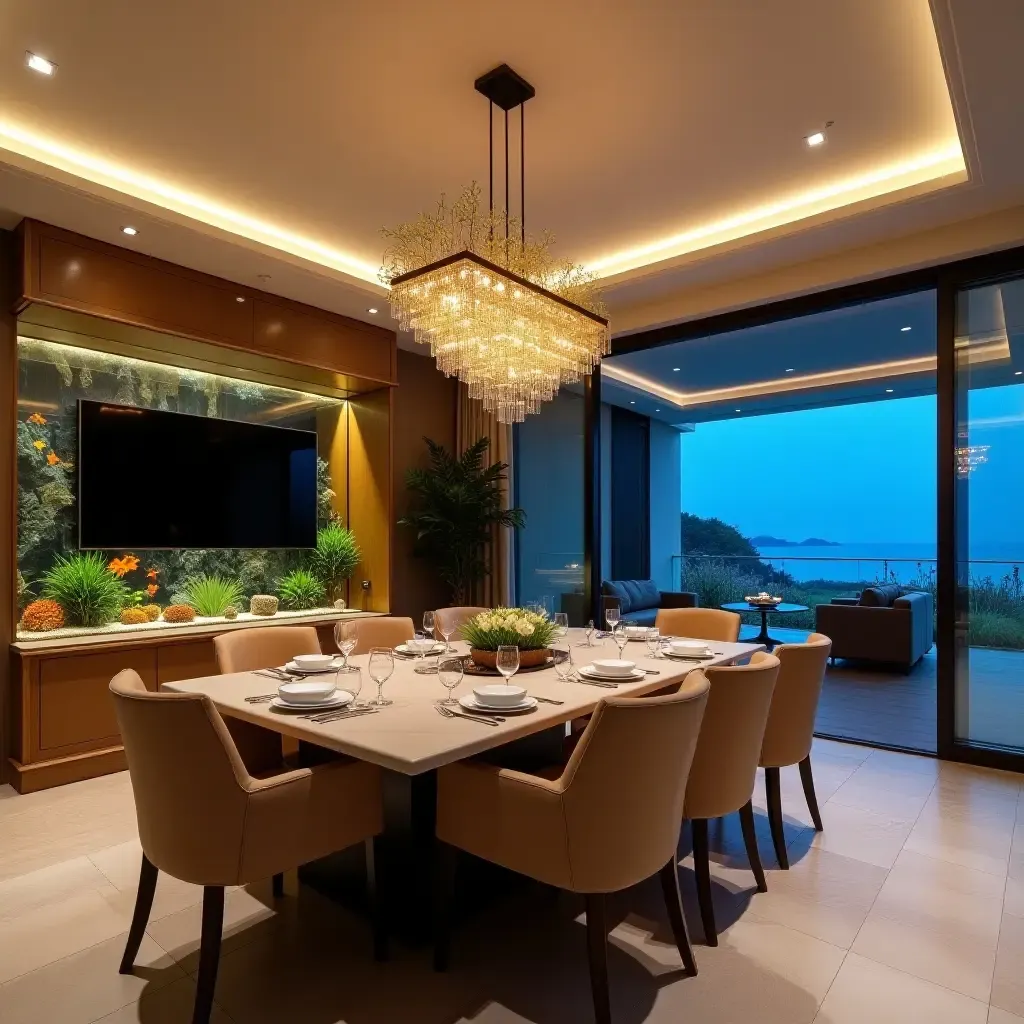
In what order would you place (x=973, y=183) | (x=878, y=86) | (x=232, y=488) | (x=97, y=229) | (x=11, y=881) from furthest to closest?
(x=232, y=488)
(x=97, y=229)
(x=973, y=183)
(x=878, y=86)
(x=11, y=881)

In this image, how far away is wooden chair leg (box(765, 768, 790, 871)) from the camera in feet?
9.02

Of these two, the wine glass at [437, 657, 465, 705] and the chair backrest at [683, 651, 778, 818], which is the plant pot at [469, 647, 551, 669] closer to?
the wine glass at [437, 657, 465, 705]

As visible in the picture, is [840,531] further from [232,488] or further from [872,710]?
[232,488]

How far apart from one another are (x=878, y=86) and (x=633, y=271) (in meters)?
1.86

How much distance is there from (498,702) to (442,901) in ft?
1.91

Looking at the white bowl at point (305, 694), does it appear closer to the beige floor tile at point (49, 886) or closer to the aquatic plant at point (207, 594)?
the beige floor tile at point (49, 886)

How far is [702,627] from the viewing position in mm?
3918

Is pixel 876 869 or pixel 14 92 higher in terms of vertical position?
pixel 14 92

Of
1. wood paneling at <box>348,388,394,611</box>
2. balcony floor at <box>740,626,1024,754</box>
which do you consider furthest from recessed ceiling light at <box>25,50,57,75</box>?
balcony floor at <box>740,626,1024,754</box>

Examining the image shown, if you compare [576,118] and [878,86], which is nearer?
[878,86]

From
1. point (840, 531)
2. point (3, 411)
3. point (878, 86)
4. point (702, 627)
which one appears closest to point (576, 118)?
point (878, 86)

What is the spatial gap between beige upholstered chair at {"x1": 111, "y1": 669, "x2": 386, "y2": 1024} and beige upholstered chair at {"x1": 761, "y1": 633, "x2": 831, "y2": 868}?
5.68 feet

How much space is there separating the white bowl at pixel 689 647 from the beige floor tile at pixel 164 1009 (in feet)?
6.75

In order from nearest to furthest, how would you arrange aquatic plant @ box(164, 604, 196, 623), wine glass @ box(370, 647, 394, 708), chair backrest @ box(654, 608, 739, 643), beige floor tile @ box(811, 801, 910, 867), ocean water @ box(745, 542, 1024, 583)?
wine glass @ box(370, 647, 394, 708), beige floor tile @ box(811, 801, 910, 867), chair backrest @ box(654, 608, 739, 643), aquatic plant @ box(164, 604, 196, 623), ocean water @ box(745, 542, 1024, 583)
